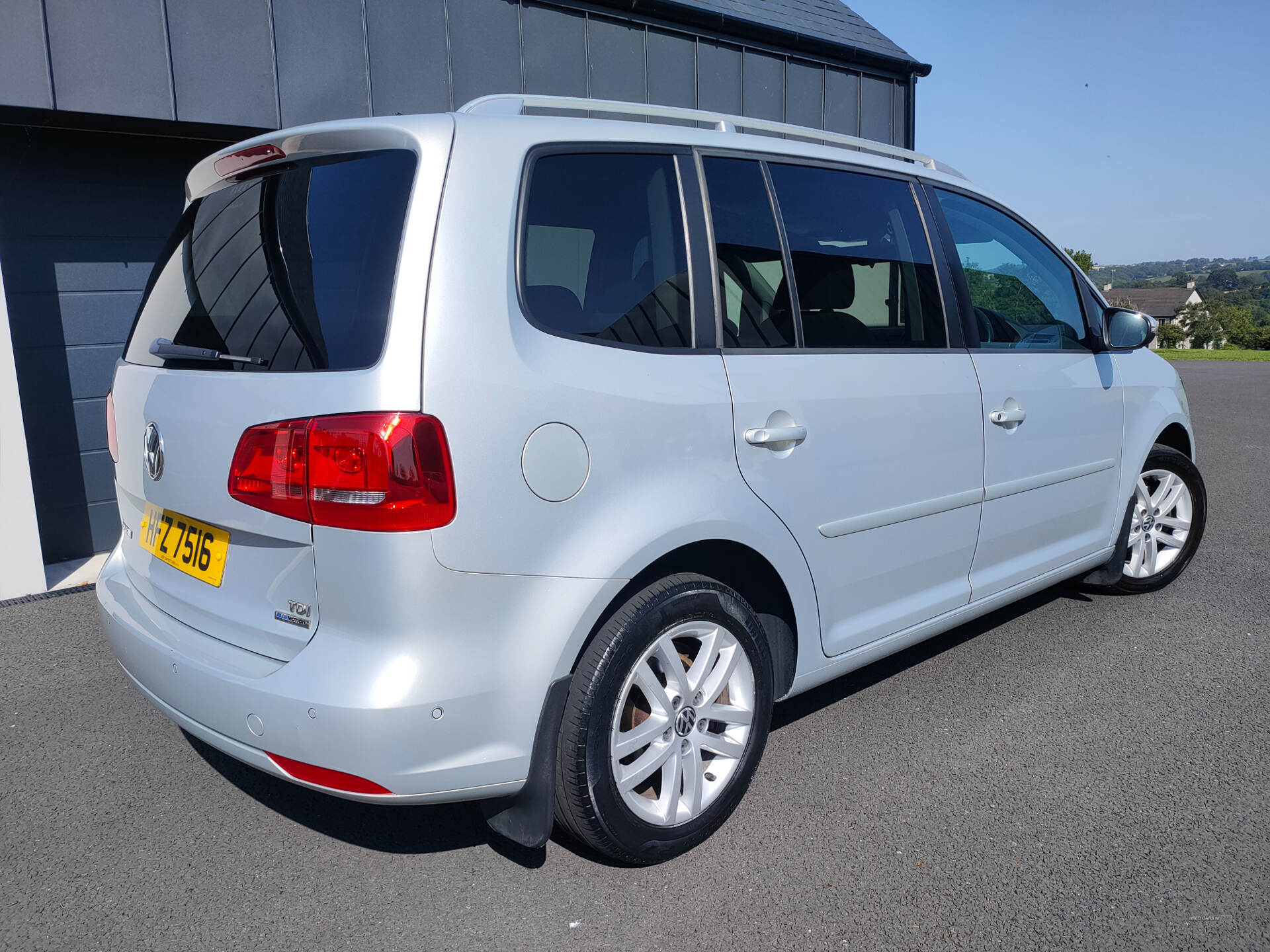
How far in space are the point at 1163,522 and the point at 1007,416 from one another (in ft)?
5.94

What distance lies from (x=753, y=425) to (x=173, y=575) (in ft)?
4.99

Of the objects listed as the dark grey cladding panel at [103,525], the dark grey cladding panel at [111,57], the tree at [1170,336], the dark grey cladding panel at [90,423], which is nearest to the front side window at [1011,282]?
the dark grey cladding panel at [111,57]

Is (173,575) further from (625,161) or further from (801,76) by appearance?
(801,76)

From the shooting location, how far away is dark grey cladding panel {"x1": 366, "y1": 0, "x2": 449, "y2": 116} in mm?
5926

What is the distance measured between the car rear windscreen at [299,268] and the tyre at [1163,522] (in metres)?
3.55

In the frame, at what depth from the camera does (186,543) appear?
7.46 ft

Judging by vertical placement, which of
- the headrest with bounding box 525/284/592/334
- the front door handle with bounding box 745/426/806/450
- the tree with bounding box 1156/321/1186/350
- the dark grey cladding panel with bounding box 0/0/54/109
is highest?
the dark grey cladding panel with bounding box 0/0/54/109

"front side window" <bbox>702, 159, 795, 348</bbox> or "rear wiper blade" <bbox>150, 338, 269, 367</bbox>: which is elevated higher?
"front side window" <bbox>702, 159, 795, 348</bbox>

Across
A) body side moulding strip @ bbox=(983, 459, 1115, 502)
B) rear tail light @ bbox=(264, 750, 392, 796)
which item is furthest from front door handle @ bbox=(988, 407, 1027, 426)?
rear tail light @ bbox=(264, 750, 392, 796)

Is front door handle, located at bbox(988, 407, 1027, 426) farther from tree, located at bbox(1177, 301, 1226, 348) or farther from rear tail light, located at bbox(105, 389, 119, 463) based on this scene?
tree, located at bbox(1177, 301, 1226, 348)

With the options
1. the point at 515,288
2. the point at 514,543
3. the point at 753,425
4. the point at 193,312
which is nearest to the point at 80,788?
the point at 193,312

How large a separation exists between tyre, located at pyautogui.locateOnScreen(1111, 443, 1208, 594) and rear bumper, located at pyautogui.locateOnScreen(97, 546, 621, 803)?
126 inches

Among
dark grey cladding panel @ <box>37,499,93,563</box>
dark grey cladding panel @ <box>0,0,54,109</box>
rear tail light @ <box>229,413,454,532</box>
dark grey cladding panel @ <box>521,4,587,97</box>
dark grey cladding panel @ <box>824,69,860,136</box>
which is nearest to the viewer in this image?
rear tail light @ <box>229,413,454,532</box>

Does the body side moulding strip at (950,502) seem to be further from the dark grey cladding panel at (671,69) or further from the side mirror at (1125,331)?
the dark grey cladding panel at (671,69)
